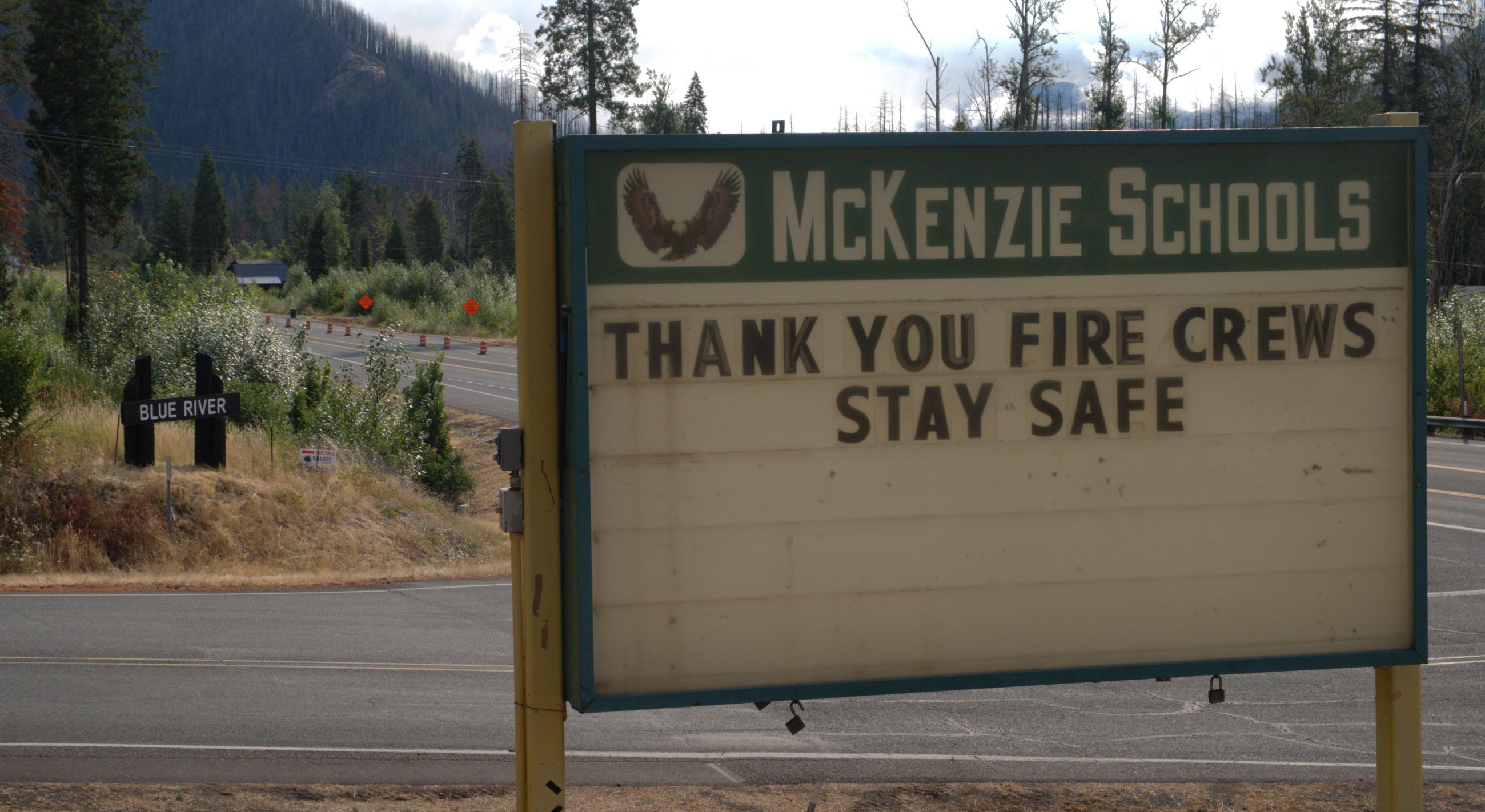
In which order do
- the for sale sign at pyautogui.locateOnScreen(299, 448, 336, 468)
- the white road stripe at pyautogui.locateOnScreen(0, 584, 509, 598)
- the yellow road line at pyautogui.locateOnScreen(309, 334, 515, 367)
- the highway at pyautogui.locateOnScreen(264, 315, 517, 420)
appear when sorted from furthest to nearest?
the yellow road line at pyautogui.locateOnScreen(309, 334, 515, 367) < the highway at pyautogui.locateOnScreen(264, 315, 517, 420) < the for sale sign at pyautogui.locateOnScreen(299, 448, 336, 468) < the white road stripe at pyautogui.locateOnScreen(0, 584, 509, 598)

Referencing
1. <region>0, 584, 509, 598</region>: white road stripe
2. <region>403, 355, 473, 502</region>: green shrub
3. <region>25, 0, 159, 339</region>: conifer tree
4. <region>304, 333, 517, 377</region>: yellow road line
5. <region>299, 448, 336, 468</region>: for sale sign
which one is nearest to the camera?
<region>0, 584, 509, 598</region>: white road stripe

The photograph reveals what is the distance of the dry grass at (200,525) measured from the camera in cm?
1680

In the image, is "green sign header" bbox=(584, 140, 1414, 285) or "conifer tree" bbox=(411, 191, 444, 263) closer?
"green sign header" bbox=(584, 140, 1414, 285)

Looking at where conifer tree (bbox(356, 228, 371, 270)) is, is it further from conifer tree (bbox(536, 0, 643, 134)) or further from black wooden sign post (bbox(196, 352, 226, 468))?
black wooden sign post (bbox(196, 352, 226, 468))

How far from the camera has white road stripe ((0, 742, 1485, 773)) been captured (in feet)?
25.1

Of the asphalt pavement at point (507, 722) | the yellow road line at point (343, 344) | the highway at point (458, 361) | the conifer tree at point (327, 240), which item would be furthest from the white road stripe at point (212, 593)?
the conifer tree at point (327, 240)

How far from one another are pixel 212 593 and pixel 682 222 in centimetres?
1248

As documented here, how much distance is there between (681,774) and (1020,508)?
3.97 metres

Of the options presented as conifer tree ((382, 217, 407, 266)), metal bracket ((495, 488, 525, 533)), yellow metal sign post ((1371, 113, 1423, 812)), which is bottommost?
yellow metal sign post ((1371, 113, 1423, 812))

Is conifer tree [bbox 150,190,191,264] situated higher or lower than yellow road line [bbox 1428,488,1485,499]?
higher

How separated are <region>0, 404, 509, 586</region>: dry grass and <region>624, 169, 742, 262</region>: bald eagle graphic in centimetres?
1267

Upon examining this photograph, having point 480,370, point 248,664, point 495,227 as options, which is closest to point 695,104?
point 495,227

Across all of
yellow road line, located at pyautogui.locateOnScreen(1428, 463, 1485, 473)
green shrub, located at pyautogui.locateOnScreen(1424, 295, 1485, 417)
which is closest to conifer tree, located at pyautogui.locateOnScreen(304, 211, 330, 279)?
green shrub, located at pyautogui.locateOnScreen(1424, 295, 1485, 417)

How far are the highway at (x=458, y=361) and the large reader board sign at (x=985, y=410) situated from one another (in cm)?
2379
